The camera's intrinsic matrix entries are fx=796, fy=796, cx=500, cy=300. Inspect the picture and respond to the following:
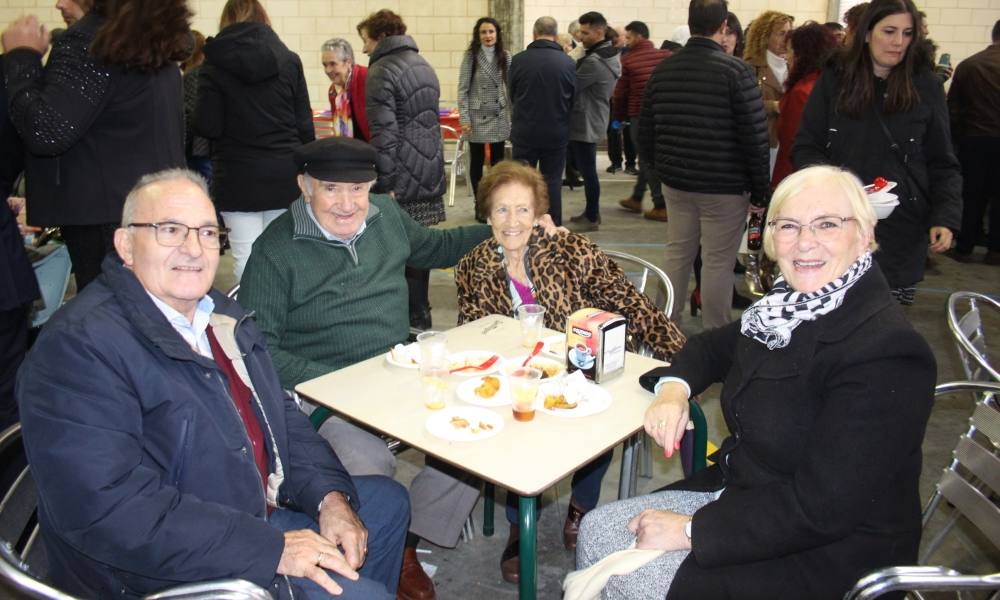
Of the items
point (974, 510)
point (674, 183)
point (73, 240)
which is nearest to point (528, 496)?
point (974, 510)

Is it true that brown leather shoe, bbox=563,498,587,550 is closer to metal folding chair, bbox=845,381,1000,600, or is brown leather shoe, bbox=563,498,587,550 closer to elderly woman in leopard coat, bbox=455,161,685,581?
elderly woman in leopard coat, bbox=455,161,685,581

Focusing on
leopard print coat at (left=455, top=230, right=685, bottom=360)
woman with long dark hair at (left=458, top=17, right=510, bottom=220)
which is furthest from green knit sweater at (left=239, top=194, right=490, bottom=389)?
woman with long dark hair at (left=458, top=17, right=510, bottom=220)

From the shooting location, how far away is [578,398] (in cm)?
208

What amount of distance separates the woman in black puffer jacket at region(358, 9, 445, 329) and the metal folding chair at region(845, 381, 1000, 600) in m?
3.06

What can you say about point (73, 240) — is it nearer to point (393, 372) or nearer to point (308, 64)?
point (393, 372)

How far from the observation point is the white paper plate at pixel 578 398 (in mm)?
2021

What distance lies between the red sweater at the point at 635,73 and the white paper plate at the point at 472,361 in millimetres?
5271

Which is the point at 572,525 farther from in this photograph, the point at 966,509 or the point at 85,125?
the point at 85,125

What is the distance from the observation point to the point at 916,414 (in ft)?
4.99

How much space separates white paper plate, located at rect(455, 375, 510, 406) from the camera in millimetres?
2084

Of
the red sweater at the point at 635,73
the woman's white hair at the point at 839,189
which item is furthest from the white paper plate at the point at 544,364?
the red sweater at the point at 635,73

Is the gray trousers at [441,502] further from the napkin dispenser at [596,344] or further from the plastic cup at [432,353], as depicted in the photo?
the napkin dispenser at [596,344]

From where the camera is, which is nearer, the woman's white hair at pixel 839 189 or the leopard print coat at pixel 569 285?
the woman's white hair at pixel 839 189

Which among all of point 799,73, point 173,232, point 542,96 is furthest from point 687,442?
point 542,96
